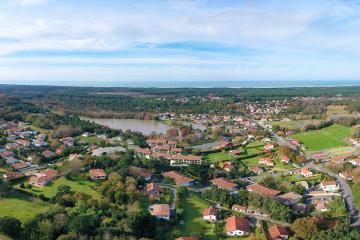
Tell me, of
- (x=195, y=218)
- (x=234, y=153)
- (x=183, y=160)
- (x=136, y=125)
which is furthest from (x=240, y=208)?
(x=136, y=125)

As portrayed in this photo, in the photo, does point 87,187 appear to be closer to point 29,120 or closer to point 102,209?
point 102,209

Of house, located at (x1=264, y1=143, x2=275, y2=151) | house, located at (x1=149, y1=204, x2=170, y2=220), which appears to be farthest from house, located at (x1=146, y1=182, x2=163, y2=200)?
house, located at (x1=264, y1=143, x2=275, y2=151)

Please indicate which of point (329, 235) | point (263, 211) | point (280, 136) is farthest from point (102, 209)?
point (280, 136)

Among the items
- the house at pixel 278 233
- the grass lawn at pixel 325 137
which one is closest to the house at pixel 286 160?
the grass lawn at pixel 325 137

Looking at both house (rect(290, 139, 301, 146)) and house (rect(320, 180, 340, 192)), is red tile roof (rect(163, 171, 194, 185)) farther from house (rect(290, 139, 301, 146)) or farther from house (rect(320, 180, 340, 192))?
house (rect(290, 139, 301, 146))

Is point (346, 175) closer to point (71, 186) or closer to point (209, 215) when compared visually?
point (209, 215)
